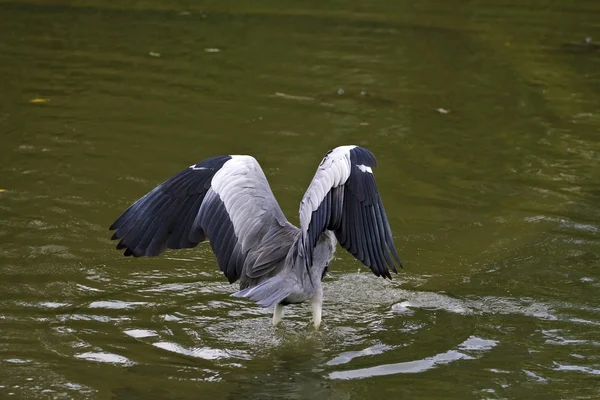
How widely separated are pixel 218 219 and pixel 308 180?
2.18m

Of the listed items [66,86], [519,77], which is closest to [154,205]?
[66,86]

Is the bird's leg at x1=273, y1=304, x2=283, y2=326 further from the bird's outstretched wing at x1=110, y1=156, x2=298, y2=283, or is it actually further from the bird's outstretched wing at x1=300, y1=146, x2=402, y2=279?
the bird's outstretched wing at x1=300, y1=146, x2=402, y2=279

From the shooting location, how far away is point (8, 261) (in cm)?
638

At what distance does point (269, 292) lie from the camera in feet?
17.7

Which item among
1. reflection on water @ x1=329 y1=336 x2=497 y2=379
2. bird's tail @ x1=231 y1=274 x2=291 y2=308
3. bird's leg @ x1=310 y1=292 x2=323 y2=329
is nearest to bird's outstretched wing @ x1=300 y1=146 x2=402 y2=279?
bird's tail @ x1=231 y1=274 x2=291 y2=308

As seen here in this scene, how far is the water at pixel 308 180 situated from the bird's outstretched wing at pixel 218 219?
0.36 metres

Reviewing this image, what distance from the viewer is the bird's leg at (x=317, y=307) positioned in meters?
5.66

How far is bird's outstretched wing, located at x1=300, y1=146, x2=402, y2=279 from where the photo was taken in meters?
5.32

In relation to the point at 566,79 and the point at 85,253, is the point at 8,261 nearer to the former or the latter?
the point at 85,253

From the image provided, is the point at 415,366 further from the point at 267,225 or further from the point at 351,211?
the point at 267,225

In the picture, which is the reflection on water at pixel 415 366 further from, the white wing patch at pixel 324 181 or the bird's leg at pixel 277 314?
the white wing patch at pixel 324 181

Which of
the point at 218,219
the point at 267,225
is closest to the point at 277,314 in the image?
the point at 267,225

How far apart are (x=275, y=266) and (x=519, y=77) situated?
20.3 ft

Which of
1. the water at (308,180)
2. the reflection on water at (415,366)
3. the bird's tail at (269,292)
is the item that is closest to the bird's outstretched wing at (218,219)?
the bird's tail at (269,292)
